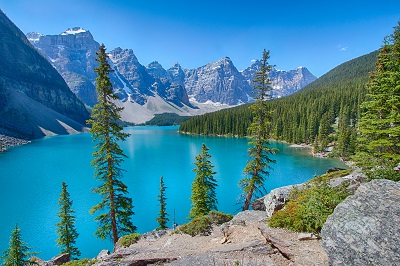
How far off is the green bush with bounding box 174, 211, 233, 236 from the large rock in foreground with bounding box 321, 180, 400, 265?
8422 mm

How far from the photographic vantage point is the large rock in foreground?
6668mm

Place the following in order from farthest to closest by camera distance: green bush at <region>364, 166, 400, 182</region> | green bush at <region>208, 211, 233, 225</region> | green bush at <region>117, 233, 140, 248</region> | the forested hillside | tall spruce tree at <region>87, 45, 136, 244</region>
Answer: the forested hillside
tall spruce tree at <region>87, 45, 136, 244</region>
green bush at <region>117, 233, 140, 248</region>
green bush at <region>208, 211, 233, 225</region>
green bush at <region>364, 166, 400, 182</region>

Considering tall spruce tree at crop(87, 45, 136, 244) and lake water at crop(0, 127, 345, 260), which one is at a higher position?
tall spruce tree at crop(87, 45, 136, 244)

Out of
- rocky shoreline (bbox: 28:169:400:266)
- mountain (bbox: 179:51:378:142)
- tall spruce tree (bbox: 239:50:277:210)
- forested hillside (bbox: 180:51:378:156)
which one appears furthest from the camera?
mountain (bbox: 179:51:378:142)

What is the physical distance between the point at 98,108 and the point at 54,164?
2459 inches

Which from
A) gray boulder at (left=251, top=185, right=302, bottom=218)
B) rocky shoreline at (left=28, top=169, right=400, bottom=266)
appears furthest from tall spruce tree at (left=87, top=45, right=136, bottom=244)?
gray boulder at (left=251, top=185, right=302, bottom=218)

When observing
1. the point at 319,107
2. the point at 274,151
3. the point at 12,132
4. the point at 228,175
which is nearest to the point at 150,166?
the point at 228,175

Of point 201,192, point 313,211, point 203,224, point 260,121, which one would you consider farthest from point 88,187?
point 313,211

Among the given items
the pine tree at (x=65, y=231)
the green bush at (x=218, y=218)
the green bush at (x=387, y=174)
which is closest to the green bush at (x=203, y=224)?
the green bush at (x=218, y=218)

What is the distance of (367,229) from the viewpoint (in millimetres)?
7219

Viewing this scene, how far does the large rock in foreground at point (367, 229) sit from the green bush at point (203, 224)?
842 cm

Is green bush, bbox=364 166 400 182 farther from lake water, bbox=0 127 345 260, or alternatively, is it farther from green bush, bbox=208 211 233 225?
lake water, bbox=0 127 345 260

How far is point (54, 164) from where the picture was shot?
6981 centimetres

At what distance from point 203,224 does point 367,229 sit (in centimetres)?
973
